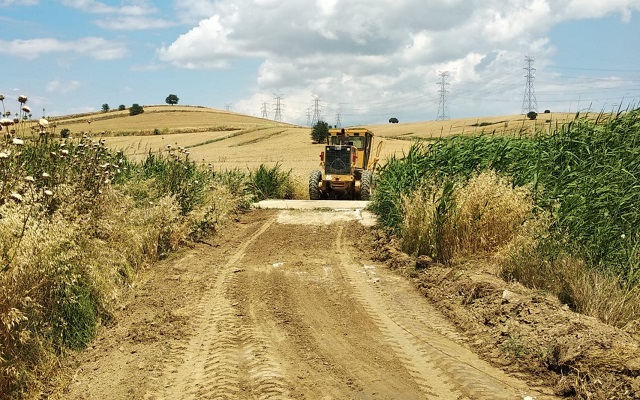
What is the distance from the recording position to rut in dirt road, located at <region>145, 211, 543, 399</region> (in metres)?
4.19

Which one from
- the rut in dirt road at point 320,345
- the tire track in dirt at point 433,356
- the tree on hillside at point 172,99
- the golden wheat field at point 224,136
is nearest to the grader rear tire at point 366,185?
the rut in dirt road at point 320,345

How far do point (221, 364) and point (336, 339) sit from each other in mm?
1194

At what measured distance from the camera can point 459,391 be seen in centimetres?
416

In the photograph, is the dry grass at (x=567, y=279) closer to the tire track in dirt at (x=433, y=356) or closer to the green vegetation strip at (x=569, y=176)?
the green vegetation strip at (x=569, y=176)

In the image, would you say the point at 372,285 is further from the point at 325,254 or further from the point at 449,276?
the point at 325,254

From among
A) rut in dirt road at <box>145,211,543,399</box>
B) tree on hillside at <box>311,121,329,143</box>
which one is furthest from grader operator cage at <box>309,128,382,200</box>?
tree on hillside at <box>311,121,329,143</box>

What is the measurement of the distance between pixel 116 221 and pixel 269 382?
432cm

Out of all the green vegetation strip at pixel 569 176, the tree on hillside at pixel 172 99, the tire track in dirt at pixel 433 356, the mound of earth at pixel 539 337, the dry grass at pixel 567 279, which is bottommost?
the tire track in dirt at pixel 433 356

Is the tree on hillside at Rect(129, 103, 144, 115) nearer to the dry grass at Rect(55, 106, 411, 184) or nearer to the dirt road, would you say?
the dry grass at Rect(55, 106, 411, 184)

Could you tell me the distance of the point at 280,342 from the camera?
202 inches

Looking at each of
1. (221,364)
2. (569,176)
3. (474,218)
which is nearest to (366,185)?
(474,218)

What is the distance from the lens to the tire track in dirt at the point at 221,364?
4129mm

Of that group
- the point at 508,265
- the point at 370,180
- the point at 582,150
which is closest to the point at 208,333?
the point at 508,265

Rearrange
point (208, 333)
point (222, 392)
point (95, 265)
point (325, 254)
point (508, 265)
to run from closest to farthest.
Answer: point (222, 392) → point (208, 333) → point (95, 265) → point (508, 265) → point (325, 254)
